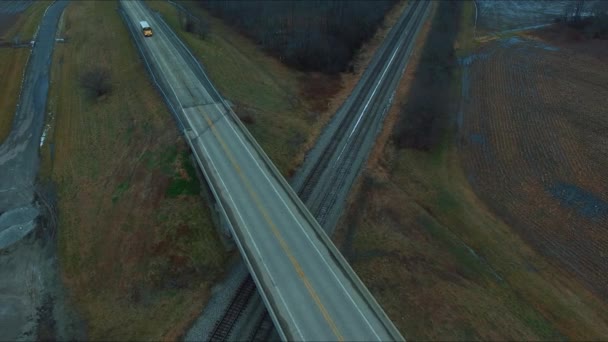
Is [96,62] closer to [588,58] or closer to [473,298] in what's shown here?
[473,298]

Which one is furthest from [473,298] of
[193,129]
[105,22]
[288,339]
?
[105,22]

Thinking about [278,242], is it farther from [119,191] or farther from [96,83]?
[96,83]

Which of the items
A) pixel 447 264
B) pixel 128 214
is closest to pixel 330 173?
pixel 447 264

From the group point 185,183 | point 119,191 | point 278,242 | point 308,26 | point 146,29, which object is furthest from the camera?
point 308,26

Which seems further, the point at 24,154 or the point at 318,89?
the point at 318,89

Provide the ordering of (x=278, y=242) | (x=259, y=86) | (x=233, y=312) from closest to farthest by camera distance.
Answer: (x=233, y=312) → (x=278, y=242) → (x=259, y=86)

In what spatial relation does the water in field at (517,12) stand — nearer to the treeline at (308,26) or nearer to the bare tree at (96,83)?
the treeline at (308,26)

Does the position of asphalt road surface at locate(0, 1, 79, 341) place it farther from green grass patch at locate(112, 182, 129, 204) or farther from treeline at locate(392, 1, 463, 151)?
treeline at locate(392, 1, 463, 151)
